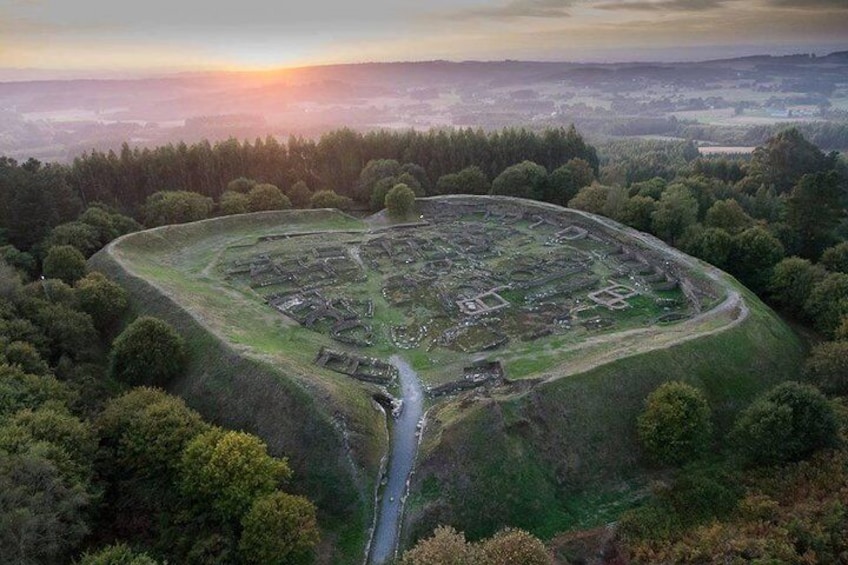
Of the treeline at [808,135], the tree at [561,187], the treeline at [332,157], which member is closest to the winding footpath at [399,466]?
the tree at [561,187]

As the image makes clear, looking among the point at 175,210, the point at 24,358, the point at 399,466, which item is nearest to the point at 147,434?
the point at 24,358

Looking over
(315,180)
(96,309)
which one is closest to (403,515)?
(96,309)

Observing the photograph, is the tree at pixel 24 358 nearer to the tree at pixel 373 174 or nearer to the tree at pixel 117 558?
the tree at pixel 117 558

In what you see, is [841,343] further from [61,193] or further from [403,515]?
[61,193]

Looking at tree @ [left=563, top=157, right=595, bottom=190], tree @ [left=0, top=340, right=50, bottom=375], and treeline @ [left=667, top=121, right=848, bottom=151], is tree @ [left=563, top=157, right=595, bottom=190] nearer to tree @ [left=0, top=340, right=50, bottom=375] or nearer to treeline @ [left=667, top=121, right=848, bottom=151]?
tree @ [left=0, top=340, right=50, bottom=375]

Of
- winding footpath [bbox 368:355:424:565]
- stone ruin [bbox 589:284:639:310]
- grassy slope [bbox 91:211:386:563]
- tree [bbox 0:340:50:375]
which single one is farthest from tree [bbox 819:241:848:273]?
tree [bbox 0:340:50:375]

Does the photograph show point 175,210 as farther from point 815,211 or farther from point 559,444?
point 815,211
